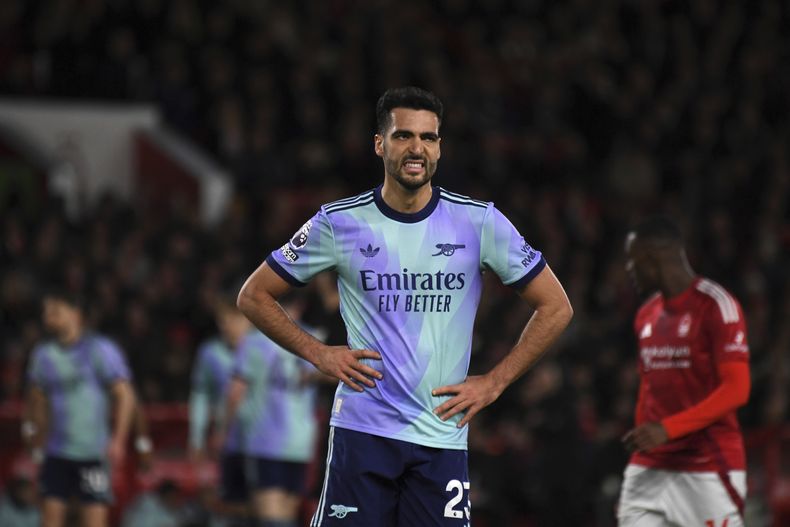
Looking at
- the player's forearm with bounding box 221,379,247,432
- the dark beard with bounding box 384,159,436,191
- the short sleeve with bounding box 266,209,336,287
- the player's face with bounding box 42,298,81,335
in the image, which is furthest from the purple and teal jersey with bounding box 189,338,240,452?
the dark beard with bounding box 384,159,436,191

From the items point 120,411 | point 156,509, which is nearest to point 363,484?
point 120,411

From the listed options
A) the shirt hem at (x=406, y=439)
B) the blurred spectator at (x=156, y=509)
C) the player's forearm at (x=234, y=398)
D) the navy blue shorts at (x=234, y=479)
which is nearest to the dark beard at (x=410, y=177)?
the shirt hem at (x=406, y=439)

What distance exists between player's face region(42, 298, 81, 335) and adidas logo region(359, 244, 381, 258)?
16.2ft

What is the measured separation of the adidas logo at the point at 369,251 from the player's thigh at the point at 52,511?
17.3 feet

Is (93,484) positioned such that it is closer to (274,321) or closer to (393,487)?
(274,321)

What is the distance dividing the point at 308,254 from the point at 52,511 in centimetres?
518

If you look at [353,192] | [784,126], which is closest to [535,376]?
[353,192]

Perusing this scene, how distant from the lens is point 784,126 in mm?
19031

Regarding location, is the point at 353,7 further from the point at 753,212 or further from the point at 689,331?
the point at 689,331

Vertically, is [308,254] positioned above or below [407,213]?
below

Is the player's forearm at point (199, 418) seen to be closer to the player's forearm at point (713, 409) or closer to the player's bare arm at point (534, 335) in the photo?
the player's forearm at point (713, 409)

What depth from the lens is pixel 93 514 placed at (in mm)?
10102

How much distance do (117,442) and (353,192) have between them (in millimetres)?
7401

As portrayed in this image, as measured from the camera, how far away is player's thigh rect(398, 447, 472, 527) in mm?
5406
